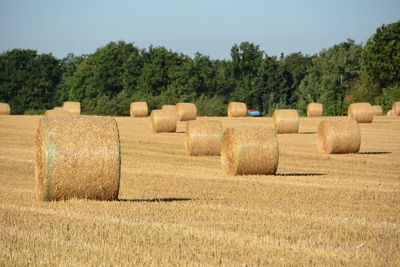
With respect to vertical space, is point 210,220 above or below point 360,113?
below

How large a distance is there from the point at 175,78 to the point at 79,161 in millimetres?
79563

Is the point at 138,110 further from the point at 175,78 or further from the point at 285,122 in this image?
the point at 175,78

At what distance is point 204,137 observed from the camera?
79.2 ft

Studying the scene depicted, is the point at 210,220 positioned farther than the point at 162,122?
No

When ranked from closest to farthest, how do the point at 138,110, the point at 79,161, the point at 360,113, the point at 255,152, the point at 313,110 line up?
1. the point at 79,161
2. the point at 255,152
3. the point at 360,113
4. the point at 138,110
5. the point at 313,110

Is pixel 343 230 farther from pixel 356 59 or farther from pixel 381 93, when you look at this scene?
pixel 356 59

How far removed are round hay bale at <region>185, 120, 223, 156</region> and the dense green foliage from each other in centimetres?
5143

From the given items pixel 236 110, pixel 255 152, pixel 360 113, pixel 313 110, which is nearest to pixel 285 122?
pixel 360 113

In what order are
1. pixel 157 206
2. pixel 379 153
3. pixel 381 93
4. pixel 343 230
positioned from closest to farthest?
pixel 343 230
pixel 157 206
pixel 379 153
pixel 381 93

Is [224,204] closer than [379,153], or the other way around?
[224,204]

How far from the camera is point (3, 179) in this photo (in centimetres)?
1616

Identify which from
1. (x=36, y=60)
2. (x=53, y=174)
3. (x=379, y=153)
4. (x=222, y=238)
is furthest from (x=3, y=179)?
(x=36, y=60)

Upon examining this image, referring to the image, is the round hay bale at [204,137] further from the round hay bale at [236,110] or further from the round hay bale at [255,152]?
the round hay bale at [236,110]

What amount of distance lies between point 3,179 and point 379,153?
48.5ft
